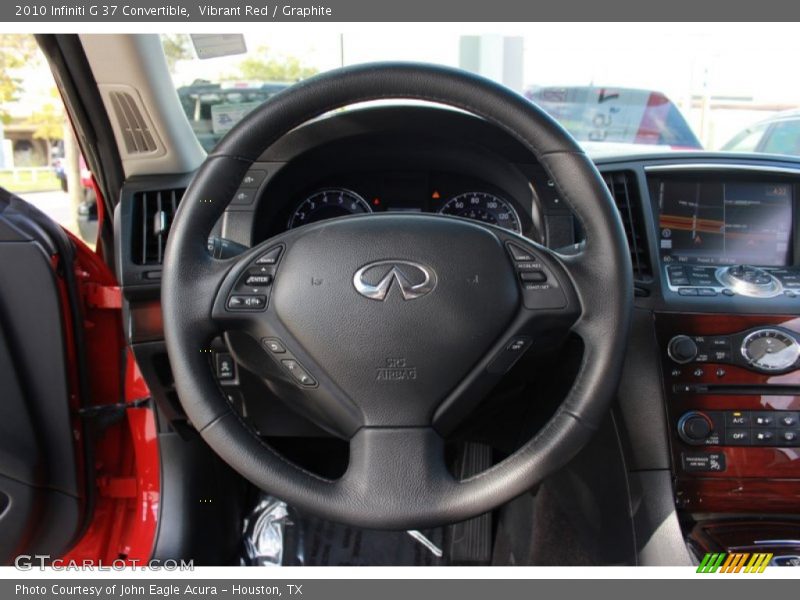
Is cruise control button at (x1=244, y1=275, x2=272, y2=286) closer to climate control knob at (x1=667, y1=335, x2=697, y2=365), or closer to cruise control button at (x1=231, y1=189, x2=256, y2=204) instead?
cruise control button at (x1=231, y1=189, x2=256, y2=204)

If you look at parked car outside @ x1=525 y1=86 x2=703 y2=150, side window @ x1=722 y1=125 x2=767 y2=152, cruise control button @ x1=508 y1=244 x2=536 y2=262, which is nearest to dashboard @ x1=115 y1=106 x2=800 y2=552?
cruise control button @ x1=508 y1=244 x2=536 y2=262

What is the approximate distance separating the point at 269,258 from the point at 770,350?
1.15m

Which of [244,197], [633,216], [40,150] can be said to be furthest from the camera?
[40,150]

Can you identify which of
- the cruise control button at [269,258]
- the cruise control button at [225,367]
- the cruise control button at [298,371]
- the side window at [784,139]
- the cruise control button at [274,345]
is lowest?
the cruise control button at [225,367]

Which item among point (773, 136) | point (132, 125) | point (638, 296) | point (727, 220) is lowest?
point (638, 296)

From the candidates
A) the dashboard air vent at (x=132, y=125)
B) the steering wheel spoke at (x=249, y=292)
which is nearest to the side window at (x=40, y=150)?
the dashboard air vent at (x=132, y=125)

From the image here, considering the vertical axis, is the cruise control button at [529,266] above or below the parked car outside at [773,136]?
below

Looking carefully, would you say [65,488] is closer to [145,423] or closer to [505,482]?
[145,423]

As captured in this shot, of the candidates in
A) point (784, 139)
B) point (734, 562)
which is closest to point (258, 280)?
point (734, 562)

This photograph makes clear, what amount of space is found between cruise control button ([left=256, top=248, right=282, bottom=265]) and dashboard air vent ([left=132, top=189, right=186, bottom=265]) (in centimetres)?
45

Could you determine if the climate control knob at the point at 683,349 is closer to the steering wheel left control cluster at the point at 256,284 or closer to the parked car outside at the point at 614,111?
the steering wheel left control cluster at the point at 256,284
